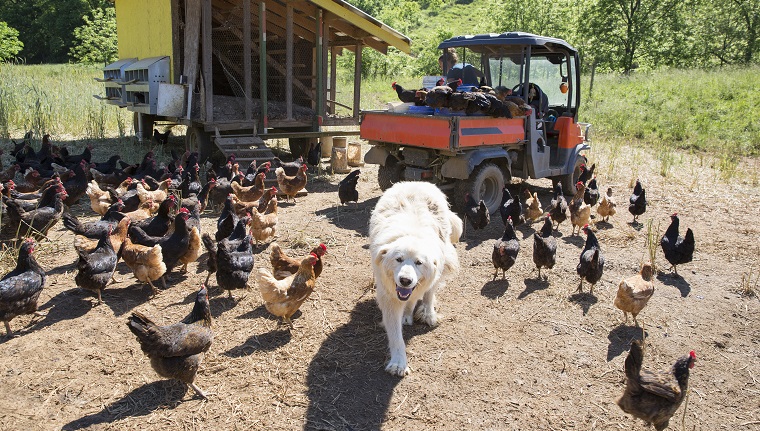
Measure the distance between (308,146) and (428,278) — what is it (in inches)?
352

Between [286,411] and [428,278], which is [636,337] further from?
[286,411]

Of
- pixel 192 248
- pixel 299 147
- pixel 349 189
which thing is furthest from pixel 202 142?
pixel 192 248

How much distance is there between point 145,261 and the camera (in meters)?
4.90

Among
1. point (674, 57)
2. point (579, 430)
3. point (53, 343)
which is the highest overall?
point (674, 57)

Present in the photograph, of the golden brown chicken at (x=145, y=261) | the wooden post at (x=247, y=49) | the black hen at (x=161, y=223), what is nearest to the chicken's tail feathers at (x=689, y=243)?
the golden brown chicken at (x=145, y=261)

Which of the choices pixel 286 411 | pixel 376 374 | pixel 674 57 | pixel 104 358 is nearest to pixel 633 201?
pixel 376 374

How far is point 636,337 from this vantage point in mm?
4570

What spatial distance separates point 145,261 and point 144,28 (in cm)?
873

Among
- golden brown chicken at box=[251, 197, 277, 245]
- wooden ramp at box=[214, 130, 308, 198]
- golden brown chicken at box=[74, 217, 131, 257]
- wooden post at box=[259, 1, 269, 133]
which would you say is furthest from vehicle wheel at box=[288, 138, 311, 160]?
golden brown chicken at box=[74, 217, 131, 257]

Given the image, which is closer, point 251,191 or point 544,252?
point 544,252

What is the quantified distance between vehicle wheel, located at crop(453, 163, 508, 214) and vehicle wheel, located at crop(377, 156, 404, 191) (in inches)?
44.0

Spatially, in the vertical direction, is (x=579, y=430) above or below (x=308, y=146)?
below

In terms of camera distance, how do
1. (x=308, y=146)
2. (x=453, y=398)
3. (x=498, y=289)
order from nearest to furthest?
(x=453, y=398) → (x=498, y=289) → (x=308, y=146)

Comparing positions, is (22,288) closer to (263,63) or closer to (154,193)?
(154,193)
